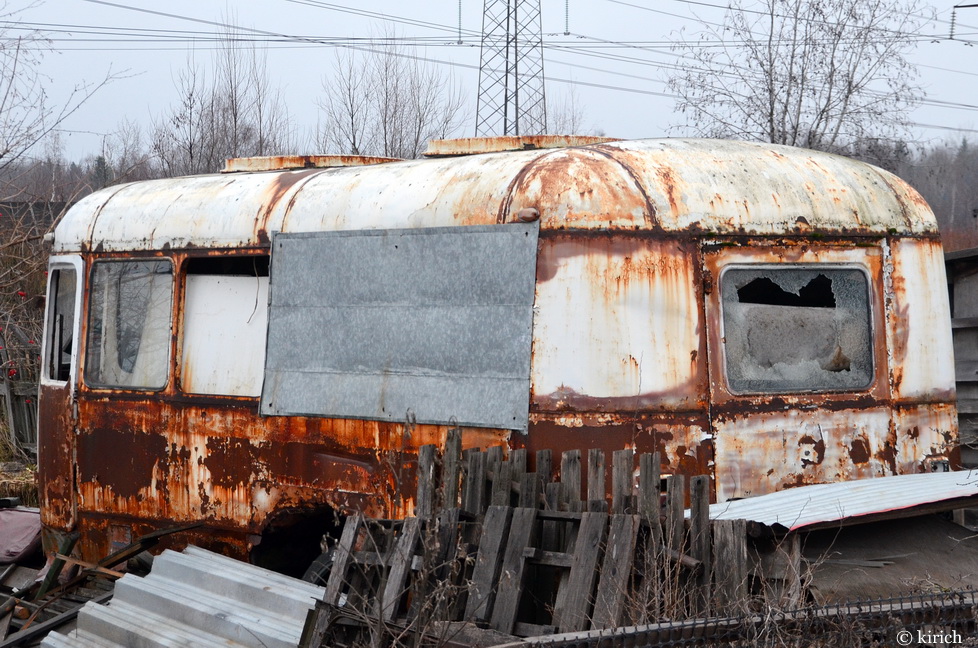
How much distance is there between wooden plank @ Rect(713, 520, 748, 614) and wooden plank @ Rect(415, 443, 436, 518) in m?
1.23

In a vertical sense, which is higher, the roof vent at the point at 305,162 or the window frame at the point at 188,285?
the roof vent at the point at 305,162

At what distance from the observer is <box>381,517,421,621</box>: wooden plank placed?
4289 millimetres

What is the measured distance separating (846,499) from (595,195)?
6.05 ft

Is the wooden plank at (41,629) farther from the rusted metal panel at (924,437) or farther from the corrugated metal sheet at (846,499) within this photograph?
the rusted metal panel at (924,437)

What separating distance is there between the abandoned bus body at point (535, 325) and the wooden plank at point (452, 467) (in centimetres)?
21

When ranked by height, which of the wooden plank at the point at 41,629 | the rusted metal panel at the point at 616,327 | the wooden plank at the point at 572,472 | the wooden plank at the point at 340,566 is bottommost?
the wooden plank at the point at 41,629

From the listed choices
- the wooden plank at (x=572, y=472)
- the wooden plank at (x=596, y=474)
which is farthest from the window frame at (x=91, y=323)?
the wooden plank at (x=596, y=474)

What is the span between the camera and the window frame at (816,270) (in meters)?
5.10

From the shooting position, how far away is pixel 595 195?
5.08 metres

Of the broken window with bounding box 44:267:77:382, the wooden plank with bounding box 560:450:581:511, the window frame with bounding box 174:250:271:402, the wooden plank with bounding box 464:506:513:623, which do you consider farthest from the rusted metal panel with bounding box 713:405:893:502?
the broken window with bounding box 44:267:77:382

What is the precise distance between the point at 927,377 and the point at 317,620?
3.38 metres

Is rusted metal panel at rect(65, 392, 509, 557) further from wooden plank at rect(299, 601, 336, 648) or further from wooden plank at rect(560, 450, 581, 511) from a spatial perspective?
wooden plank at rect(299, 601, 336, 648)

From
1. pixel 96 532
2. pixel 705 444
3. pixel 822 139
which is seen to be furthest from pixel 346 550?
pixel 822 139

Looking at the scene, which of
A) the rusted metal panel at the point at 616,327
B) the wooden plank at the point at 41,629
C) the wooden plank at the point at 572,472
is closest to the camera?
the wooden plank at the point at 572,472
